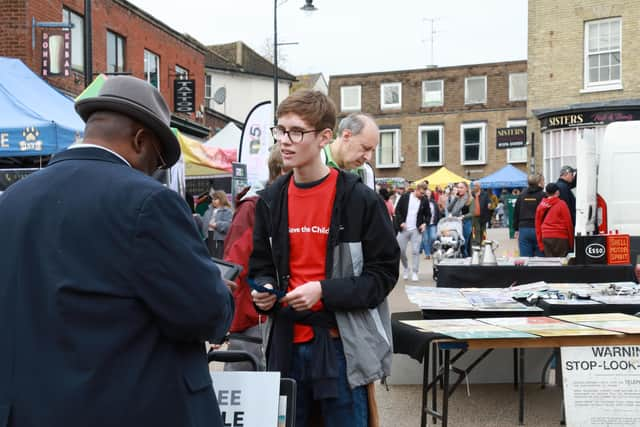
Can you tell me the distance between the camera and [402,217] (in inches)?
595

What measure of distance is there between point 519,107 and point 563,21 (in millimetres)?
19421

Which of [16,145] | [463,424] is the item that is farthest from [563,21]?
[463,424]

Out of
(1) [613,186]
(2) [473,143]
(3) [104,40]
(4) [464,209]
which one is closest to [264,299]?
(1) [613,186]

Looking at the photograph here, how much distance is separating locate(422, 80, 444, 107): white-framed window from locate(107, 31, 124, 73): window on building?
26.1 metres

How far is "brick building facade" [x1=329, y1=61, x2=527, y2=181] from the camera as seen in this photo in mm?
43125

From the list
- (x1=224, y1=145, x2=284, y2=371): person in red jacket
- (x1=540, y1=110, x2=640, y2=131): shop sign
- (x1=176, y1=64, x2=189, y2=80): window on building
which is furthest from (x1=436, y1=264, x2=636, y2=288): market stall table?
(x1=176, y1=64, x2=189, y2=80): window on building

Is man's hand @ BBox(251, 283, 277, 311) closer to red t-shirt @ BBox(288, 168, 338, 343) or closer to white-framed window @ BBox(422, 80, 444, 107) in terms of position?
red t-shirt @ BBox(288, 168, 338, 343)

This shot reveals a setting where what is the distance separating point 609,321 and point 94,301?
3.97 metres

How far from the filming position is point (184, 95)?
24781mm

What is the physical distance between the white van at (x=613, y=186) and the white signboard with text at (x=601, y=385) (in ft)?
19.3

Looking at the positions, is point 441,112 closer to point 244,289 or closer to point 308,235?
point 244,289

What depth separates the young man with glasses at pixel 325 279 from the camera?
289 centimetres

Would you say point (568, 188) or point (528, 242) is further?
point (528, 242)

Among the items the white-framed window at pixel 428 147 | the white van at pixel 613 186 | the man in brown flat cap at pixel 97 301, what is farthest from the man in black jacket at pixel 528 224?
the white-framed window at pixel 428 147
